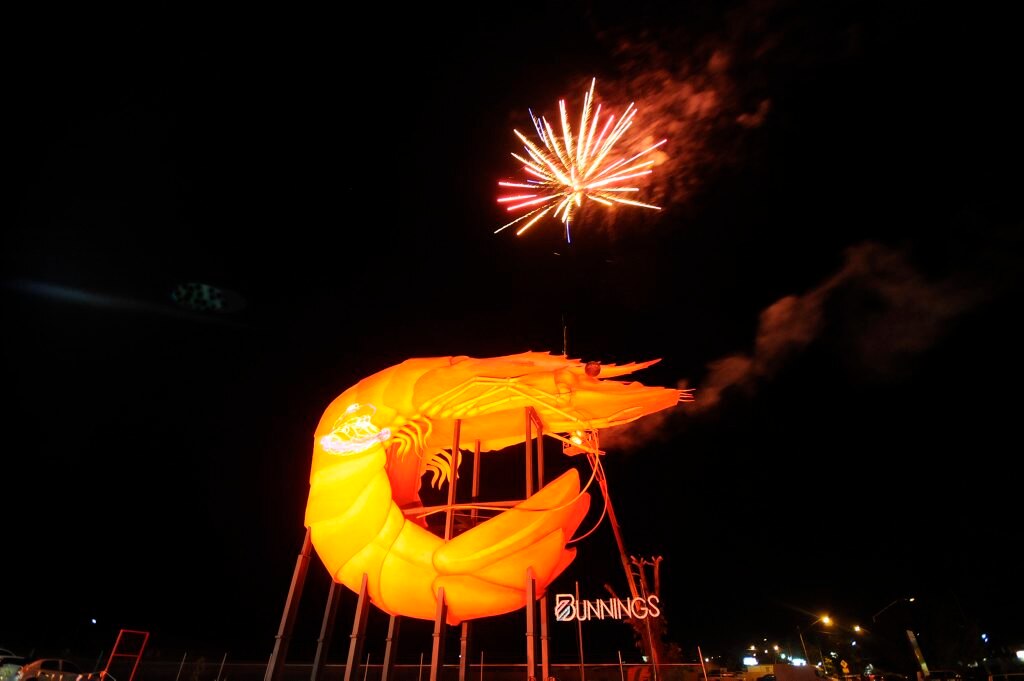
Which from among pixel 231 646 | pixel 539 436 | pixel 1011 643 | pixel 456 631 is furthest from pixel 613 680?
pixel 1011 643

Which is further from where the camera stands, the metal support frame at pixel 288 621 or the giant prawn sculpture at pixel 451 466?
the metal support frame at pixel 288 621

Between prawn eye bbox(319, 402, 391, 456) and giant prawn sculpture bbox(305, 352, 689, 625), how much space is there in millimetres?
22

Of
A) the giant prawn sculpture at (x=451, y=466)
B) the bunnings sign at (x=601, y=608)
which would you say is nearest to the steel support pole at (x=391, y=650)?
Result: the giant prawn sculpture at (x=451, y=466)

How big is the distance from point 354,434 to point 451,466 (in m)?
2.18

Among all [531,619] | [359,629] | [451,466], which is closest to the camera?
[531,619]

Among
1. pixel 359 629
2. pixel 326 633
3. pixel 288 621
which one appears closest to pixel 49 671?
pixel 288 621

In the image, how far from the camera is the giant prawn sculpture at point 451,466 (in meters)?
9.22

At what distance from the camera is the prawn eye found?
10.7 m

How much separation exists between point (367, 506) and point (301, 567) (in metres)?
2.52

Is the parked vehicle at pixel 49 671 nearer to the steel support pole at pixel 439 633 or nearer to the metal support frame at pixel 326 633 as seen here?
the metal support frame at pixel 326 633

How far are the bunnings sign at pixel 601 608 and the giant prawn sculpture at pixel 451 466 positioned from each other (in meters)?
1.61

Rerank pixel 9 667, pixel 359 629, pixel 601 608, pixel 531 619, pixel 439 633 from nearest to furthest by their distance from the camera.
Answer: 1. pixel 531 619
2. pixel 439 633
3. pixel 359 629
4. pixel 601 608
5. pixel 9 667

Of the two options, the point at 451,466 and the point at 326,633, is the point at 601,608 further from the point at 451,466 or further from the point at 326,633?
the point at 326,633

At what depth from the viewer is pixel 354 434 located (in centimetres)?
1083
